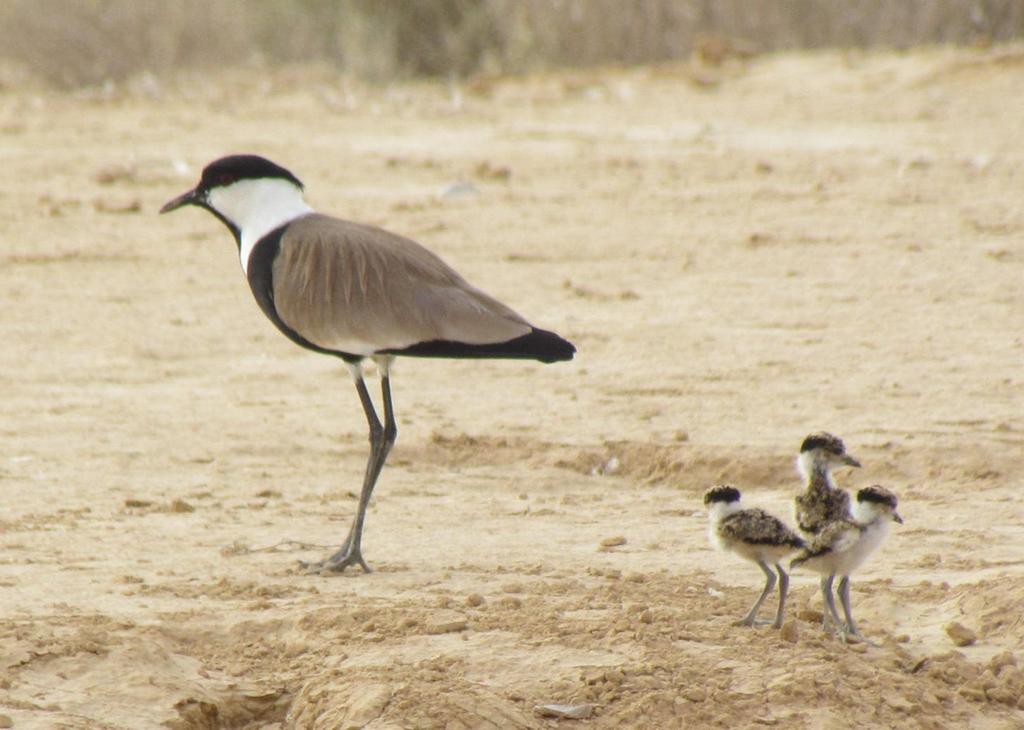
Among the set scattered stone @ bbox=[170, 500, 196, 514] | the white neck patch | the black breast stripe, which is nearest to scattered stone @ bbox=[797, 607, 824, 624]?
the black breast stripe

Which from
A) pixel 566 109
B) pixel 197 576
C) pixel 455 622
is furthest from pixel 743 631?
pixel 566 109

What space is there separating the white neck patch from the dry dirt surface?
3.07ft

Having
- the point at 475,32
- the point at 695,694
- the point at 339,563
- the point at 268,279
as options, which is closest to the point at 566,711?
the point at 695,694

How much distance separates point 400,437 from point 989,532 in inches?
88.8

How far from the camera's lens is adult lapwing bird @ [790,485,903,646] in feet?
14.0

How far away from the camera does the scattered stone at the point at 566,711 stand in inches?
156

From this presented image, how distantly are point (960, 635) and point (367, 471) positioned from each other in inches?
74.0

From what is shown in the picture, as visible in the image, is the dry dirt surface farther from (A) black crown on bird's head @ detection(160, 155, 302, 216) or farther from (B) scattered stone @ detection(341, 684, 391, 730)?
(A) black crown on bird's head @ detection(160, 155, 302, 216)

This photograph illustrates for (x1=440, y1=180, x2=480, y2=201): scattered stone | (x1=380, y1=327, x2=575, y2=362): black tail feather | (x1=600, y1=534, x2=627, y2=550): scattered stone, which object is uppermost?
(x1=380, y1=327, x2=575, y2=362): black tail feather

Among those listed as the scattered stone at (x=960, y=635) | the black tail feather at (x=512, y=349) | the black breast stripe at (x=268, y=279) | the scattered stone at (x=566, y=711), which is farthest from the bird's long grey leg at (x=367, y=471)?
the scattered stone at (x=960, y=635)

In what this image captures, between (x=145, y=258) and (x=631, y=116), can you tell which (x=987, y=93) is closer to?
(x=631, y=116)

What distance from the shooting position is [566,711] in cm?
395

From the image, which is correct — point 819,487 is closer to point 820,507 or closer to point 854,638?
point 820,507

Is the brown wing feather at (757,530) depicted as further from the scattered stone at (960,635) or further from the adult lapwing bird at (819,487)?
the scattered stone at (960,635)
